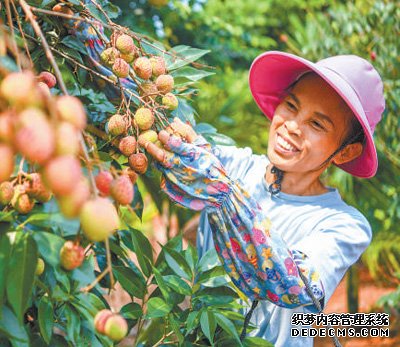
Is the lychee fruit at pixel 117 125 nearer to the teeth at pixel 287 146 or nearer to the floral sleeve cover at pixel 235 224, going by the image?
the floral sleeve cover at pixel 235 224

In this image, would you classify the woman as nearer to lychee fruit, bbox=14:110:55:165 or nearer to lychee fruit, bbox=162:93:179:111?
lychee fruit, bbox=162:93:179:111

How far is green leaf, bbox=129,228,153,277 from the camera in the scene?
3.16 ft

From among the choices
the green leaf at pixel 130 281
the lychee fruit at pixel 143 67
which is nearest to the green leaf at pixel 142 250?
the green leaf at pixel 130 281

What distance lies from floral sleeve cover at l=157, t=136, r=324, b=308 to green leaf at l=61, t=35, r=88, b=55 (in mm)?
211

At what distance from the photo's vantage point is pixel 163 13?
2229mm

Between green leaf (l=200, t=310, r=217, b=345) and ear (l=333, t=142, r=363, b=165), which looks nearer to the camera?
green leaf (l=200, t=310, r=217, b=345)

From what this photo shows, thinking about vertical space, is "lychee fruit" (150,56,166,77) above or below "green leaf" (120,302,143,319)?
above

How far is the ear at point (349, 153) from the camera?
50.0 inches

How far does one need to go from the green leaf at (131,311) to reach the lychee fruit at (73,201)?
19.5 inches

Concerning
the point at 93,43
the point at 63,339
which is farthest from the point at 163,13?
the point at 63,339

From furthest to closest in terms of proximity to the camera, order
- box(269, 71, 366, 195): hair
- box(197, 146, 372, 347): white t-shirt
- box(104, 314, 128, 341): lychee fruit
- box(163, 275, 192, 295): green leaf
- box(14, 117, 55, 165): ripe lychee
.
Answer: box(269, 71, 366, 195): hair, box(197, 146, 372, 347): white t-shirt, box(163, 275, 192, 295): green leaf, box(104, 314, 128, 341): lychee fruit, box(14, 117, 55, 165): ripe lychee

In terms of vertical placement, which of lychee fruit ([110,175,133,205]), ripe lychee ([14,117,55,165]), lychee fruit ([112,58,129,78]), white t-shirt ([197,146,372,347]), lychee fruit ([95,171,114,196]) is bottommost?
white t-shirt ([197,146,372,347])

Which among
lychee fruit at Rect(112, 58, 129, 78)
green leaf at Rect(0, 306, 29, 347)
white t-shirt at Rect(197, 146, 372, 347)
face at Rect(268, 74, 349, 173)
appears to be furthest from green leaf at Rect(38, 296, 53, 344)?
face at Rect(268, 74, 349, 173)

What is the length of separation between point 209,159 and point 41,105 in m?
0.46
